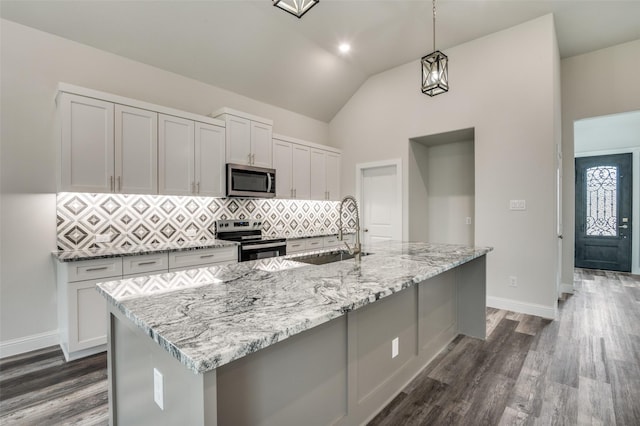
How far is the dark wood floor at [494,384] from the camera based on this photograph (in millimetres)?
1885

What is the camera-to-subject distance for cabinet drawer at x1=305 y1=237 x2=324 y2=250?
15.1 feet

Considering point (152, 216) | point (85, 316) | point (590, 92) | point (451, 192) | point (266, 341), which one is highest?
point (590, 92)

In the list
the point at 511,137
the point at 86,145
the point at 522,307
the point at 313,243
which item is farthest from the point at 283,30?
the point at 522,307

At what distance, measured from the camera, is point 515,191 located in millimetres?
3787

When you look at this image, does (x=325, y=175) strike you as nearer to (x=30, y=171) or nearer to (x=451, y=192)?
(x=451, y=192)

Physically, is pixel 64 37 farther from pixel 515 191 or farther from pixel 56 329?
pixel 515 191

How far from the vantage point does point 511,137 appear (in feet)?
12.5

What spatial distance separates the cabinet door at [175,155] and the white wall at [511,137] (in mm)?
3203

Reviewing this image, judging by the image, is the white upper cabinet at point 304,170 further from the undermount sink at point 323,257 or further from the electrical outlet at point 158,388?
the electrical outlet at point 158,388

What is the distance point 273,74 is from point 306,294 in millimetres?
3888

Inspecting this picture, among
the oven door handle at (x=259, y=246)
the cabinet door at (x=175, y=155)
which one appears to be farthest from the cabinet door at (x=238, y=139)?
the oven door handle at (x=259, y=246)

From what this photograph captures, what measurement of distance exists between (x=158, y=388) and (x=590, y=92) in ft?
19.6

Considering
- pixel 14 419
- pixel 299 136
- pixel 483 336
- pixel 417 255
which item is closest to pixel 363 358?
pixel 417 255

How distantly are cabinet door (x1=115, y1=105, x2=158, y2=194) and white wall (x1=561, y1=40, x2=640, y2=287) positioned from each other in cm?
560
